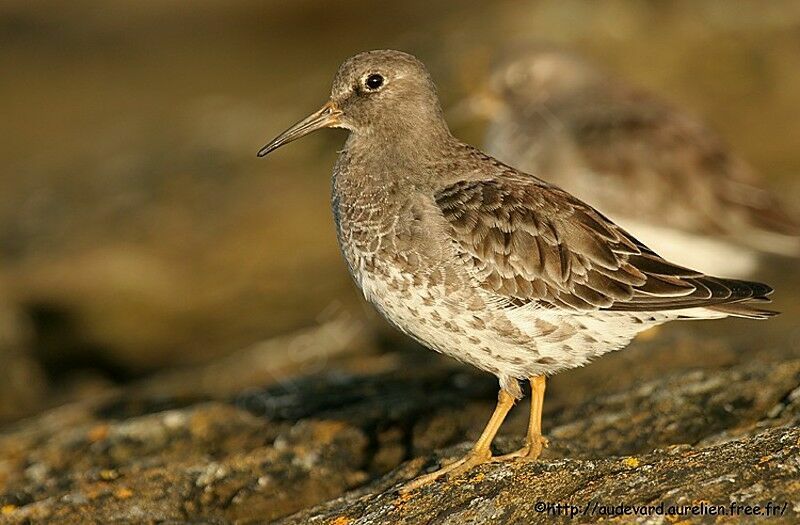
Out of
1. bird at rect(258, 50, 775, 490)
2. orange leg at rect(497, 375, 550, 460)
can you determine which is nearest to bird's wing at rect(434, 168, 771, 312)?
bird at rect(258, 50, 775, 490)

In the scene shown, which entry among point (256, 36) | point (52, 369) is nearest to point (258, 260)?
point (52, 369)

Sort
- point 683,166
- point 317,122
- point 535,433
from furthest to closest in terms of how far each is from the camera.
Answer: point 683,166
point 317,122
point 535,433

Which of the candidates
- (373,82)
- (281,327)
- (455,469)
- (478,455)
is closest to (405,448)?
(478,455)

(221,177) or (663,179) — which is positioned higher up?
(221,177)

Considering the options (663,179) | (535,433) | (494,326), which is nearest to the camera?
(494,326)

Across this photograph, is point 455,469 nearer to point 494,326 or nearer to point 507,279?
point 494,326

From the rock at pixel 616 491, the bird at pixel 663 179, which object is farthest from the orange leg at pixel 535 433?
the bird at pixel 663 179

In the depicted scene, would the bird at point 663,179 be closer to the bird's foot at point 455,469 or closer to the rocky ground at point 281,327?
the rocky ground at point 281,327

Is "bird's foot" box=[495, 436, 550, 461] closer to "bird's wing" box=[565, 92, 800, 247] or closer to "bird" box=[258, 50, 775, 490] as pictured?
"bird" box=[258, 50, 775, 490]
